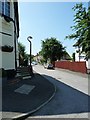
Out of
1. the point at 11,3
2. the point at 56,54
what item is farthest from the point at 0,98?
the point at 56,54

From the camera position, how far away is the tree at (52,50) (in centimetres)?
8562

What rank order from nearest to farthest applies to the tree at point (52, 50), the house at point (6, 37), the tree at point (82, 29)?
the house at point (6, 37), the tree at point (82, 29), the tree at point (52, 50)

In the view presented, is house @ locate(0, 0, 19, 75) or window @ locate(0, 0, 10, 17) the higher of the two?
window @ locate(0, 0, 10, 17)

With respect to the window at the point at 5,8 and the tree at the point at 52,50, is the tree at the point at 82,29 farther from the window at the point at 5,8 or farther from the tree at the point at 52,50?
the tree at the point at 52,50

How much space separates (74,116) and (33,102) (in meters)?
2.72

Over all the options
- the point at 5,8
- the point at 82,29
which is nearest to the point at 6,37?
the point at 5,8

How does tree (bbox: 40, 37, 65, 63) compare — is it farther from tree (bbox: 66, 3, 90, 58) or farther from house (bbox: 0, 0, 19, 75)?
house (bbox: 0, 0, 19, 75)

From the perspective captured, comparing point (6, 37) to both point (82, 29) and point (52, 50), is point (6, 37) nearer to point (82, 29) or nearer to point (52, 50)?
point (82, 29)

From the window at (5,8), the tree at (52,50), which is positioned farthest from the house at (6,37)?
the tree at (52,50)

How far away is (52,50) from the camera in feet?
284

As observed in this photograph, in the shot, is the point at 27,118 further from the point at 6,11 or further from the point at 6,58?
the point at 6,11

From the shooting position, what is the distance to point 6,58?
1967 centimetres

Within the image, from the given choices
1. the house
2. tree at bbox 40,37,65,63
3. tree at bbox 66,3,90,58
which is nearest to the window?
the house

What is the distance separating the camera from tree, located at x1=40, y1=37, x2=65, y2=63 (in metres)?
85.6
